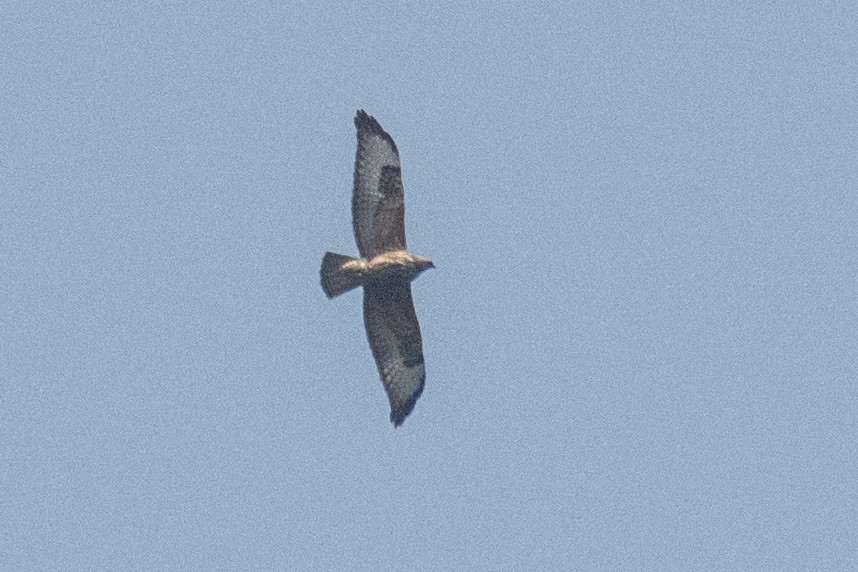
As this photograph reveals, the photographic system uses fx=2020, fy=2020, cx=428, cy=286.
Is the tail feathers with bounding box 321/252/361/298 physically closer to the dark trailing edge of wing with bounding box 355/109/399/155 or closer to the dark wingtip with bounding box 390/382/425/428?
the dark trailing edge of wing with bounding box 355/109/399/155

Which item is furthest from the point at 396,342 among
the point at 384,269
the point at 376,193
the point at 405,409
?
the point at 376,193

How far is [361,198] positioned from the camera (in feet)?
84.3

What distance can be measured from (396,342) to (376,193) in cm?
203

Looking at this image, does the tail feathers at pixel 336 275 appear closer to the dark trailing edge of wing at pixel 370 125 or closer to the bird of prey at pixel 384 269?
the bird of prey at pixel 384 269

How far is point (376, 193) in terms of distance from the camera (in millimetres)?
25719

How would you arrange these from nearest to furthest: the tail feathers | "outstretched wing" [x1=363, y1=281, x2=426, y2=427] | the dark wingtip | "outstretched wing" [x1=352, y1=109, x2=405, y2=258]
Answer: the tail feathers
"outstretched wing" [x1=352, y1=109, x2=405, y2=258]
"outstretched wing" [x1=363, y1=281, x2=426, y2=427]
the dark wingtip

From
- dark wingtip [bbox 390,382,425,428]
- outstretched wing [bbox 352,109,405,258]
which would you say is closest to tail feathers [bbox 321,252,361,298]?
outstretched wing [bbox 352,109,405,258]

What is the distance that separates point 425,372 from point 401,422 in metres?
0.73

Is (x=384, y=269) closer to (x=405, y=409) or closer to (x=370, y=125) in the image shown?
(x=370, y=125)

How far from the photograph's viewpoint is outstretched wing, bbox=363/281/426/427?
1022 inches

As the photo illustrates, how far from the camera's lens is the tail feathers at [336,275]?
990 inches

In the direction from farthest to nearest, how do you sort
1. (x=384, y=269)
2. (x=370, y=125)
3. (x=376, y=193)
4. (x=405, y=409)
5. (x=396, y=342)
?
(x=405, y=409)
(x=396, y=342)
(x=370, y=125)
(x=376, y=193)
(x=384, y=269)

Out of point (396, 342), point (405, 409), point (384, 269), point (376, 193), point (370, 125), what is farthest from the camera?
point (405, 409)

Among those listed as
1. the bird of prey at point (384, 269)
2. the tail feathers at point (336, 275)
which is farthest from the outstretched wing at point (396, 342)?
the tail feathers at point (336, 275)
